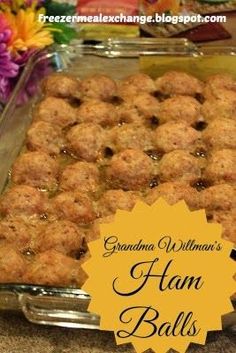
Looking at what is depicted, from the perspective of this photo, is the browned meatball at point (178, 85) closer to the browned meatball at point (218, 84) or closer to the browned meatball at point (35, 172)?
the browned meatball at point (218, 84)

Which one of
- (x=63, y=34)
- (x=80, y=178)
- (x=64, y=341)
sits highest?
(x=63, y=34)

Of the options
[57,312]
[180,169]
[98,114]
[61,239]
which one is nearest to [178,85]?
[98,114]

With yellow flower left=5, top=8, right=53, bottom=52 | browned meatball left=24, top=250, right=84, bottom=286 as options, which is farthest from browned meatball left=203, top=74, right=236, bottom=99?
browned meatball left=24, top=250, right=84, bottom=286

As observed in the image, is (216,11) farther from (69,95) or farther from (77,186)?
(77,186)

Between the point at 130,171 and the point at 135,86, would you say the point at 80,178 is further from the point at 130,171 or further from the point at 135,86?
the point at 135,86

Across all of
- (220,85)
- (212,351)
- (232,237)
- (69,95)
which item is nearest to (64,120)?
(69,95)

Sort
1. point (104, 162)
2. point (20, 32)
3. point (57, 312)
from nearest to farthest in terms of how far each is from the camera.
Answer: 1. point (57, 312)
2. point (104, 162)
3. point (20, 32)
